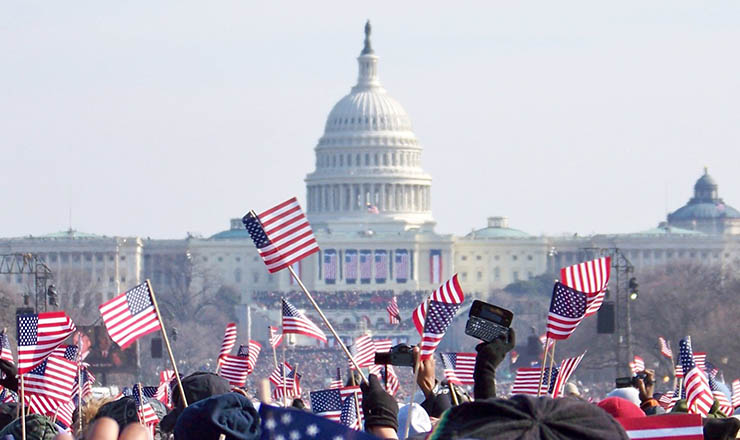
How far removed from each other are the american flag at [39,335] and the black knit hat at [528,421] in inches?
327

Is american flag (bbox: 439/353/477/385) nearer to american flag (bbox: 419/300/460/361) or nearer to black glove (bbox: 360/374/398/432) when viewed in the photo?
american flag (bbox: 419/300/460/361)

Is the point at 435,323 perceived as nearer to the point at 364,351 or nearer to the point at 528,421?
the point at 528,421

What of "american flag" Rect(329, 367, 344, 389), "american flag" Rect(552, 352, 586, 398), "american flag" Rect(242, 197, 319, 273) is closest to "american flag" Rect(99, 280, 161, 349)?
"american flag" Rect(242, 197, 319, 273)

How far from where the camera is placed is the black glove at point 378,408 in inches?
393

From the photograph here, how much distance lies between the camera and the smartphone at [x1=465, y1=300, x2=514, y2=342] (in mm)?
9172

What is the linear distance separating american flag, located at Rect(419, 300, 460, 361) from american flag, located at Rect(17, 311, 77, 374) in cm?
263

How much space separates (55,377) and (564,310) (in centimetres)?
427

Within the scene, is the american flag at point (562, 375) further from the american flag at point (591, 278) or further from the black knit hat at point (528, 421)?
the black knit hat at point (528, 421)

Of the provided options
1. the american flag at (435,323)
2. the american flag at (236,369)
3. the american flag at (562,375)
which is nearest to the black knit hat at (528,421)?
the american flag at (435,323)

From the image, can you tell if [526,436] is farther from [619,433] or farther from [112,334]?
[112,334]

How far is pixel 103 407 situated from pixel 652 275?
12735cm

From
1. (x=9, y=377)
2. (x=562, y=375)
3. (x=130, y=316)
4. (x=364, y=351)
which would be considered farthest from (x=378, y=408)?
(x=364, y=351)

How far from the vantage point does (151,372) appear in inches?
4018

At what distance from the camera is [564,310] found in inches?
590
